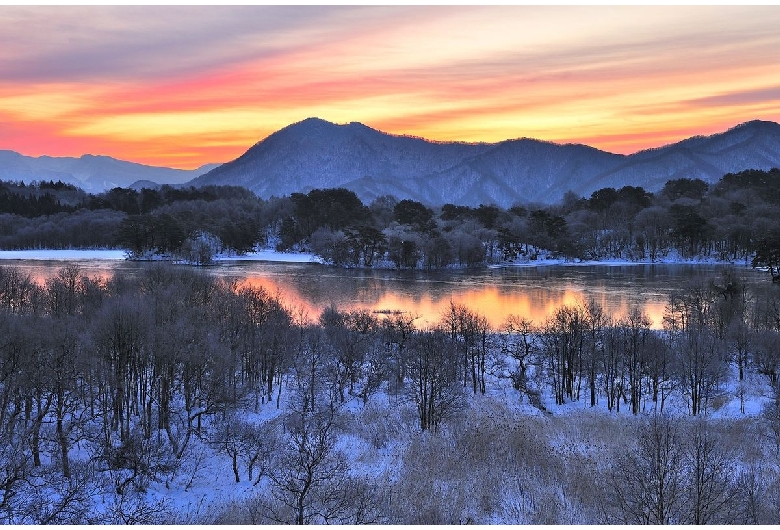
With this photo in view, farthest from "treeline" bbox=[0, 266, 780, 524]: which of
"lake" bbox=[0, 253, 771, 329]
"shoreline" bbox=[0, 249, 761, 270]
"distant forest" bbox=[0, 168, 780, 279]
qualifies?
"distant forest" bbox=[0, 168, 780, 279]

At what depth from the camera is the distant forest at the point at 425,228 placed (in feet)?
350

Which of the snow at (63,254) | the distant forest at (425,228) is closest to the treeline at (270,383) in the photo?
the distant forest at (425,228)

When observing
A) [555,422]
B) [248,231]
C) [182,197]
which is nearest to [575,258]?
[248,231]

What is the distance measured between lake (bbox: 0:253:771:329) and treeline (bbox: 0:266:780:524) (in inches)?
348

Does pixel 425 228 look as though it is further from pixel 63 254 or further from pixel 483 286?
pixel 63 254

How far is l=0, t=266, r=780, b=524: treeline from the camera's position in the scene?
1878cm

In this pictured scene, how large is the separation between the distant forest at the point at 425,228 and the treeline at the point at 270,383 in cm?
6055

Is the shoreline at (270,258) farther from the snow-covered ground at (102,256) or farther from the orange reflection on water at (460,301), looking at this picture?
the orange reflection on water at (460,301)

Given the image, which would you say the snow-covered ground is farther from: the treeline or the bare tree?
the bare tree

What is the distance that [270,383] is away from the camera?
33094 millimetres

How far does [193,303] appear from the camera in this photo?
4022 centimetres

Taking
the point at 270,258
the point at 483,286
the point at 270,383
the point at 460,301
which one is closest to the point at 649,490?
the point at 270,383

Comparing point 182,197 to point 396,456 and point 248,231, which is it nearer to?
point 248,231

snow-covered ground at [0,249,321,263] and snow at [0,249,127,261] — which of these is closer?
snow at [0,249,127,261]
